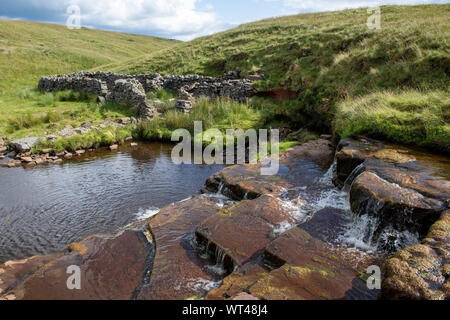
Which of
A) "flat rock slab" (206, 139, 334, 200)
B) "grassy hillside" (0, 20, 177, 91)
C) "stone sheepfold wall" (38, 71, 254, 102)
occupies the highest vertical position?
"grassy hillside" (0, 20, 177, 91)

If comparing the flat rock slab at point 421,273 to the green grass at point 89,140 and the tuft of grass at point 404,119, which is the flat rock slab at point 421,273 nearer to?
the tuft of grass at point 404,119

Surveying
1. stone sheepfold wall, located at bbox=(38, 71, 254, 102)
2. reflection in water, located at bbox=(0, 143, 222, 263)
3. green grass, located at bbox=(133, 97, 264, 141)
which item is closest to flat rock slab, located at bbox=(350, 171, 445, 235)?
reflection in water, located at bbox=(0, 143, 222, 263)

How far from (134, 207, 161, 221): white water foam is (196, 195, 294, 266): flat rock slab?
2443 mm

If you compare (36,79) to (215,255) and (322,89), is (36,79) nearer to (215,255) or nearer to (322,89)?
(322,89)

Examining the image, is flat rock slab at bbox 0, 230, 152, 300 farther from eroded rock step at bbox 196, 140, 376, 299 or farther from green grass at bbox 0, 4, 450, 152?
green grass at bbox 0, 4, 450, 152

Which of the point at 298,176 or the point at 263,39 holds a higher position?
the point at 263,39

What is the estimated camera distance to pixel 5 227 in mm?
7129

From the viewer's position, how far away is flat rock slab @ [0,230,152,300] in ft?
14.7

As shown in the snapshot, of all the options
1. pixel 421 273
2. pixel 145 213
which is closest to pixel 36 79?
pixel 145 213

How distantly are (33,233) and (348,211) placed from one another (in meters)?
7.42
